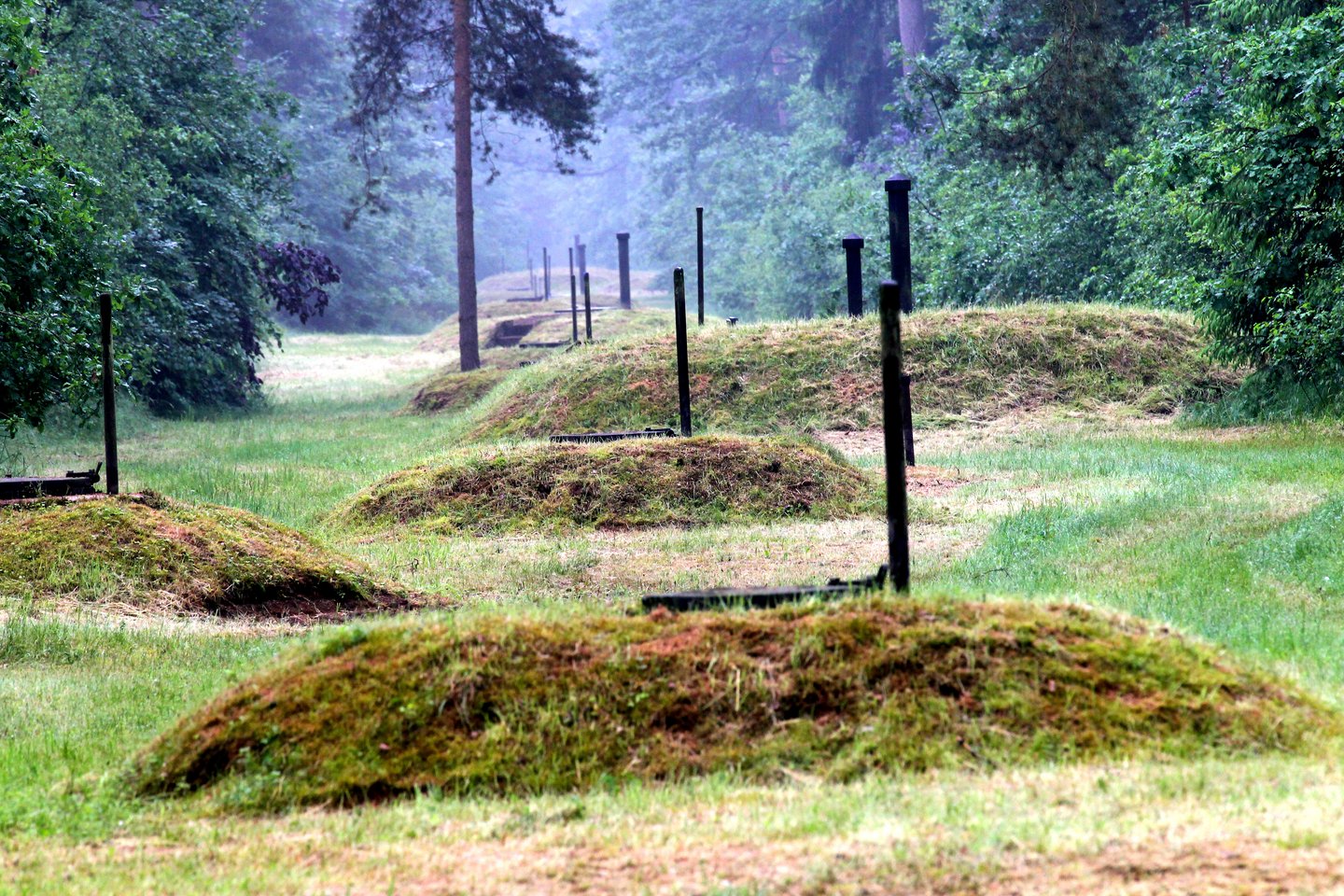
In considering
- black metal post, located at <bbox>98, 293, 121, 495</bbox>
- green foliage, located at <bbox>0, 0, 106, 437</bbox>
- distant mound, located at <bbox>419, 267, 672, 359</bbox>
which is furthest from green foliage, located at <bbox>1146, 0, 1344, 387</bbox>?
distant mound, located at <bbox>419, 267, 672, 359</bbox>

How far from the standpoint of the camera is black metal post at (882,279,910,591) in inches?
234

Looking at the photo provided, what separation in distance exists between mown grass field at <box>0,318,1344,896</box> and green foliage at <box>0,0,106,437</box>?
2.08 m

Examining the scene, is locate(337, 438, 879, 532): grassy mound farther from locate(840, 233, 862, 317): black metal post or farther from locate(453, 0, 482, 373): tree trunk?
locate(453, 0, 482, 373): tree trunk

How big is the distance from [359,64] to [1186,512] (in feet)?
85.6

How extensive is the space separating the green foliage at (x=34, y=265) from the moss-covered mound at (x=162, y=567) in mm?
3253

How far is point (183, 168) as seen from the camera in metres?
26.2

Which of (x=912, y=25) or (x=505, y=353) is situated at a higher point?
(x=912, y=25)

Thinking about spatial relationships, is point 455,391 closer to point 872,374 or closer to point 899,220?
point 899,220

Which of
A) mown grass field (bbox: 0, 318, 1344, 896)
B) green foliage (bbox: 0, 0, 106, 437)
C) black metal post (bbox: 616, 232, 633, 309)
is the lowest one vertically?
mown grass field (bbox: 0, 318, 1344, 896)

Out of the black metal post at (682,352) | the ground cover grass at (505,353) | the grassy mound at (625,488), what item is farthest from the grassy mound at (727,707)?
the ground cover grass at (505,353)

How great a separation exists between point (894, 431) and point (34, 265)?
9629 mm

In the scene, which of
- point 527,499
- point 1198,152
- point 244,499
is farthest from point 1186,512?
point 244,499

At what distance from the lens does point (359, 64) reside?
3266 cm

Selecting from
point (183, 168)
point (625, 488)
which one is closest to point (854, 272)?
point (625, 488)
